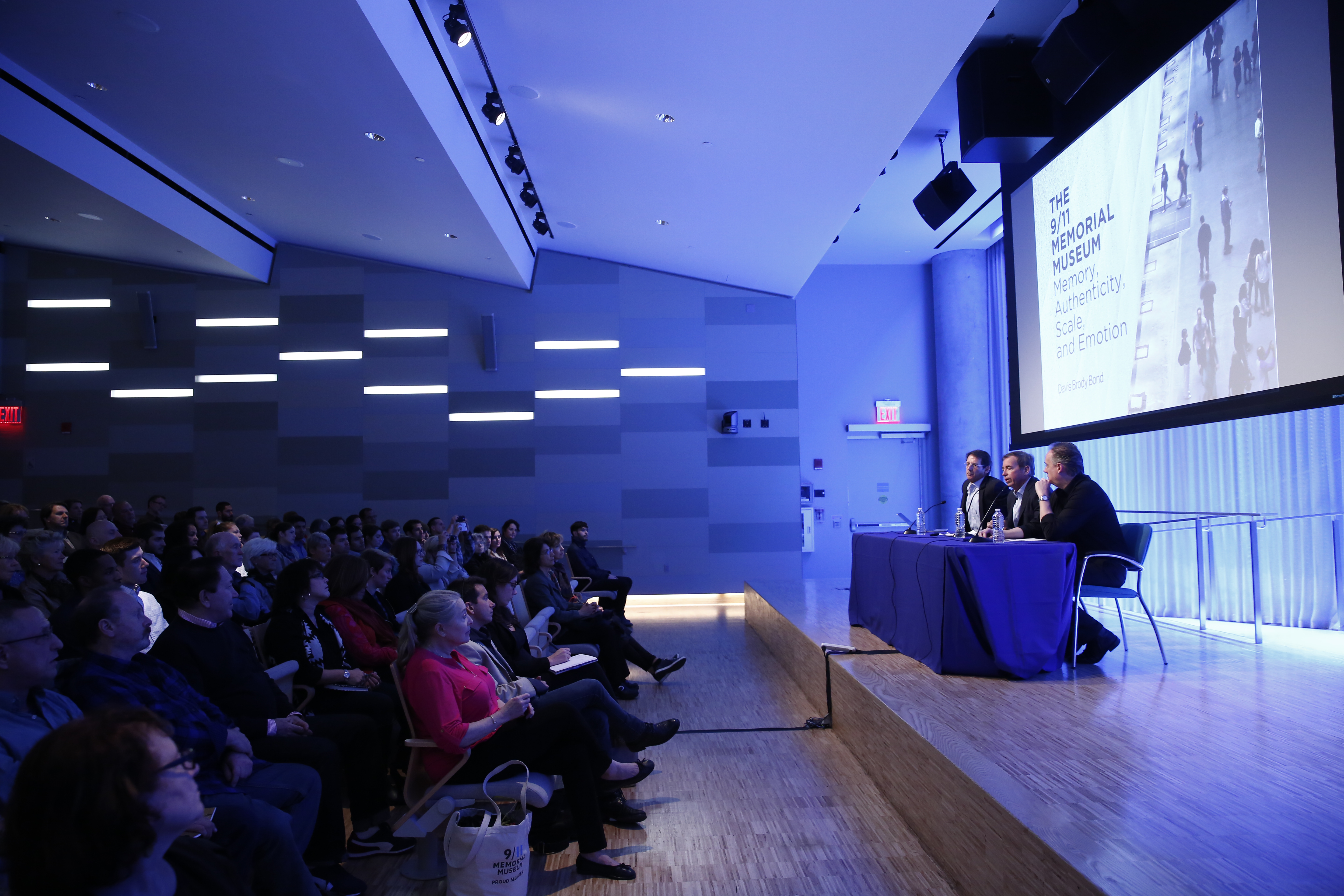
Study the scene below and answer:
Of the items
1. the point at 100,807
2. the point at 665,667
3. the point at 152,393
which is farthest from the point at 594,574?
the point at 100,807

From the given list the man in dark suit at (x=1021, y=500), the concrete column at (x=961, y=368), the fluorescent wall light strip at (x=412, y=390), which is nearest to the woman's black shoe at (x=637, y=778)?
the man in dark suit at (x=1021, y=500)

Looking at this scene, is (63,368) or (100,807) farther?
(63,368)

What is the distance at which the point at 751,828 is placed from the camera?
324 cm

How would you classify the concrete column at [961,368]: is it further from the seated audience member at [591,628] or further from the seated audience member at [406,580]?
the seated audience member at [406,580]

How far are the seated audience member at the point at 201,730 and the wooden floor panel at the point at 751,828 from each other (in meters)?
0.63

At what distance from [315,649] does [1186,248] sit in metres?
4.77

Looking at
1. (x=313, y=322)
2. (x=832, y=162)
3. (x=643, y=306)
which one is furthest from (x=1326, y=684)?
(x=313, y=322)

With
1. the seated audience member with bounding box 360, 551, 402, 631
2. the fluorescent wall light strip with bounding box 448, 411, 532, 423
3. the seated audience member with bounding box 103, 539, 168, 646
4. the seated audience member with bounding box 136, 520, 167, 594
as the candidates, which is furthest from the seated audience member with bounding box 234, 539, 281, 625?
the fluorescent wall light strip with bounding box 448, 411, 532, 423

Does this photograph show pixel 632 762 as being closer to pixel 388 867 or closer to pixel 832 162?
pixel 388 867

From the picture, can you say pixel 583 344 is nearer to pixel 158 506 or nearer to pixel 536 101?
pixel 536 101

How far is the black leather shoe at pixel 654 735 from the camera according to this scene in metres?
3.56

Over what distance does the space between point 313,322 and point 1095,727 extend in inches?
381

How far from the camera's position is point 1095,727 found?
311 cm

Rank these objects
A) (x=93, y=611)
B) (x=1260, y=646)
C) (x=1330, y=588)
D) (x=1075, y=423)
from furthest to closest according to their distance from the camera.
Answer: (x=1330, y=588)
(x=1075, y=423)
(x=1260, y=646)
(x=93, y=611)
